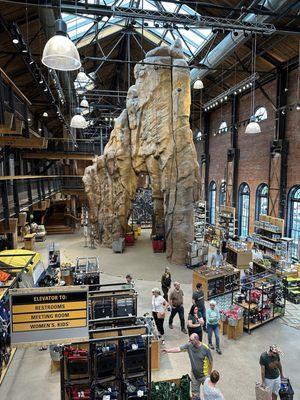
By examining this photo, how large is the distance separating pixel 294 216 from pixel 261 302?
8619 mm

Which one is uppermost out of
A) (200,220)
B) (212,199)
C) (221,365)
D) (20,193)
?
(20,193)

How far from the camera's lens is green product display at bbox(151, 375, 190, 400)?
437 centimetres

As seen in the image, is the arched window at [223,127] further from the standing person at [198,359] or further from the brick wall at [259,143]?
the standing person at [198,359]

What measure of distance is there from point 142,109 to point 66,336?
42.0ft

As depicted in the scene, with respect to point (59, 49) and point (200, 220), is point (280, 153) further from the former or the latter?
point (59, 49)

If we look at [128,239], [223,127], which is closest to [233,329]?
[128,239]

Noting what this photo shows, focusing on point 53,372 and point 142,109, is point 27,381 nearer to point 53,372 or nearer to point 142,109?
point 53,372

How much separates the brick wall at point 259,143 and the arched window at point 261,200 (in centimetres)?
28

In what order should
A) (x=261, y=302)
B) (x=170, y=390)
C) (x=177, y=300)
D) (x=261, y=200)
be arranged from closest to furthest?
(x=170, y=390)
(x=177, y=300)
(x=261, y=302)
(x=261, y=200)

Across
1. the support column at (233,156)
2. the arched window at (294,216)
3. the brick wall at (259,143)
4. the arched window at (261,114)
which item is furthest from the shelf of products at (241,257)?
the arched window at (261,114)

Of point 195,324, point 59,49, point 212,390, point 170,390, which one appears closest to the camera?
point 59,49

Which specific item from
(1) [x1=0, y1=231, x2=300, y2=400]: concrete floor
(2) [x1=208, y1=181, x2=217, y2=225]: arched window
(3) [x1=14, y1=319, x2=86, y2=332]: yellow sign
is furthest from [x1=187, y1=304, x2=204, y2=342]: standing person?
(2) [x1=208, y1=181, x2=217, y2=225]: arched window

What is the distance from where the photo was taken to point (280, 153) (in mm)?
15516

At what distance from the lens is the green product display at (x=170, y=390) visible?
4367mm
